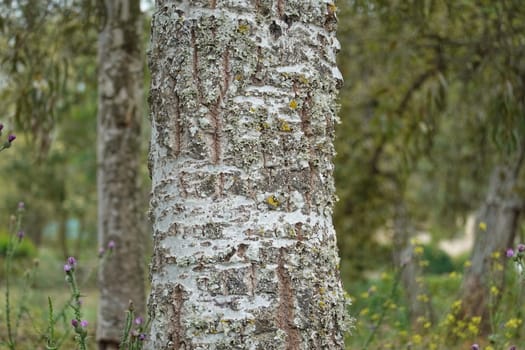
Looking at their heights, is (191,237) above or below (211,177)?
below

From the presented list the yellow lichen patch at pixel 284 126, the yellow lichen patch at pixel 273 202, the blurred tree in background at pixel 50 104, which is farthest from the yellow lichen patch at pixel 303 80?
the blurred tree in background at pixel 50 104

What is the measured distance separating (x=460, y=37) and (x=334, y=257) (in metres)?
4.60

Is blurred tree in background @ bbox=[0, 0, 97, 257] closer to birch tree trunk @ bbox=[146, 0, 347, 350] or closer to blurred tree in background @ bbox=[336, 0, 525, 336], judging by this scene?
blurred tree in background @ bbox=[336, 0, 525, 336]

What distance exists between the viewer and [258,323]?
1770mm

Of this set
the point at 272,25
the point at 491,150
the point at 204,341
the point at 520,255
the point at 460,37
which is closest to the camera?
the point at 204,341

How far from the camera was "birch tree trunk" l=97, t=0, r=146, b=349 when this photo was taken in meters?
4.07

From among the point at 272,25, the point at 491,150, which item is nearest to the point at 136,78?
the point at 272,25

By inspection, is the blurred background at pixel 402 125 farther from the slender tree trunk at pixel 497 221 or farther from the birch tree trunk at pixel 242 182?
the birch tree trunk at pixel 242 182

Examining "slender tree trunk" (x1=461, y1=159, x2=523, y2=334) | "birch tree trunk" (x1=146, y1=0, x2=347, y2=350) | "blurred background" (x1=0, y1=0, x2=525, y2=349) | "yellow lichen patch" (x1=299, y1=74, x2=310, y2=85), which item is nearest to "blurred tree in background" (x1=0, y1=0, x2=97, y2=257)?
"blurred background" (x1=0, y1=0, x2=525, y2=349)

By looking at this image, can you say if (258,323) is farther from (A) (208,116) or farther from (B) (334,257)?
(A) (208,116)

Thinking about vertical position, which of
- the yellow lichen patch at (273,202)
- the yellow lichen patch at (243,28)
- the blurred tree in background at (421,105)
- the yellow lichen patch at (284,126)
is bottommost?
the yellow lichen patch at (273,202)

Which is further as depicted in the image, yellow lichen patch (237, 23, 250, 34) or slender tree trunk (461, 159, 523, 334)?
slender tree trunk (461, 159, 523, 334)

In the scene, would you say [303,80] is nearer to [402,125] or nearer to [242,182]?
[242,182]

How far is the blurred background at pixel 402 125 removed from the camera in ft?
13.4
